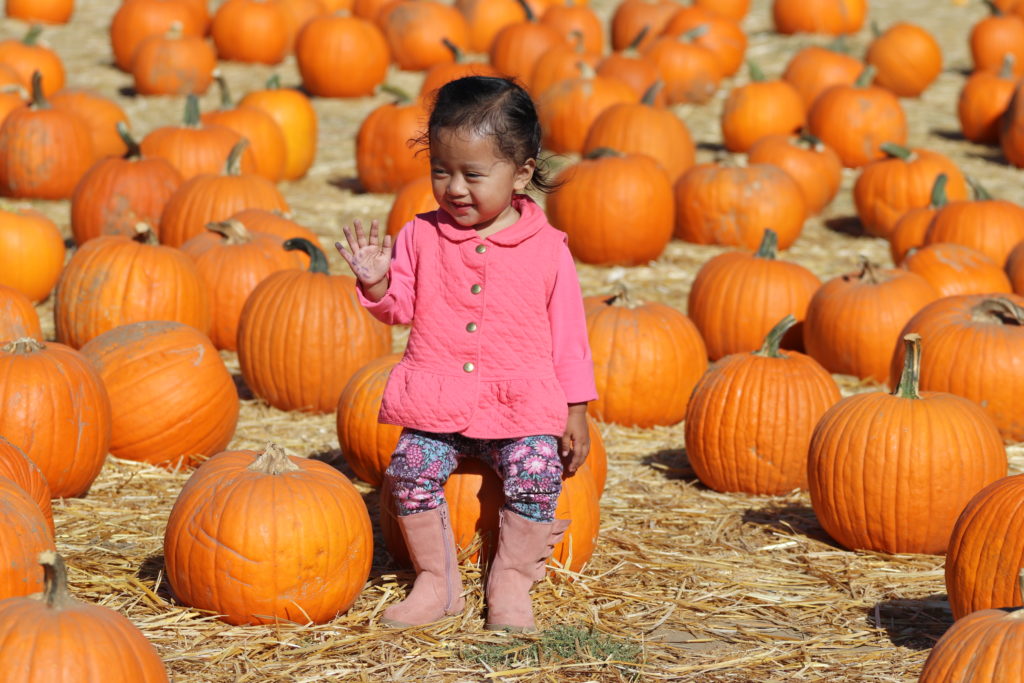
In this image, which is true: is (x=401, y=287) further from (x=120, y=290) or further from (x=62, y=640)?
(x=120, y=290)

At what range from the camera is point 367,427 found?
534cm

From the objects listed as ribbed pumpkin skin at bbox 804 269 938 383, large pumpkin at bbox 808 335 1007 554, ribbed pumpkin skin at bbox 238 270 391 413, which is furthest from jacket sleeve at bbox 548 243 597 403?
ribbed pumpkin skin at bbox 804 269 938 383

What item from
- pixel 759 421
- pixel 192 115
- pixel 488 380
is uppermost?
pixel 192 115

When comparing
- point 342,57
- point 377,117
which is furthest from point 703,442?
point 342,57

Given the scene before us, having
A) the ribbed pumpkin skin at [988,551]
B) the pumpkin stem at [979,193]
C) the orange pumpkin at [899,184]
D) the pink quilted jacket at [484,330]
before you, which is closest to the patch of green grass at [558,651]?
the pink quilted jacket at [484,330]

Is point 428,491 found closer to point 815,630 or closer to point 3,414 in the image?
point 815,630

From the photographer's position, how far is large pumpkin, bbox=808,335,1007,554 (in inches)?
195

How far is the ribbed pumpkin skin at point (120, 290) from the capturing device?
678 centimetres

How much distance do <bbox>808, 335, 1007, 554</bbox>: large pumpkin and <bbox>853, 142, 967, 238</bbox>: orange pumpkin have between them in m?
5.40

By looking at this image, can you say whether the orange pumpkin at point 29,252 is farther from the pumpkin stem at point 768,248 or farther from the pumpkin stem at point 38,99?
the pumpkin stem at point 768,248

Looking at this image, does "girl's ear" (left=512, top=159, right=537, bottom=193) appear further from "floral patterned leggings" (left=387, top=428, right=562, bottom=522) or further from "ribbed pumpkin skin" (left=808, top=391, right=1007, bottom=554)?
"ribbed pumpkin skin" (left=808, top=391, right=1007, bottom=554)

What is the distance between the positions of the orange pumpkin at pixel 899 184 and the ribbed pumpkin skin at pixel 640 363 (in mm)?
4081

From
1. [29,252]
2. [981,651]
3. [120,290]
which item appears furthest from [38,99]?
[981,651]

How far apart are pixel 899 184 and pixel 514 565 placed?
6.97 metres
